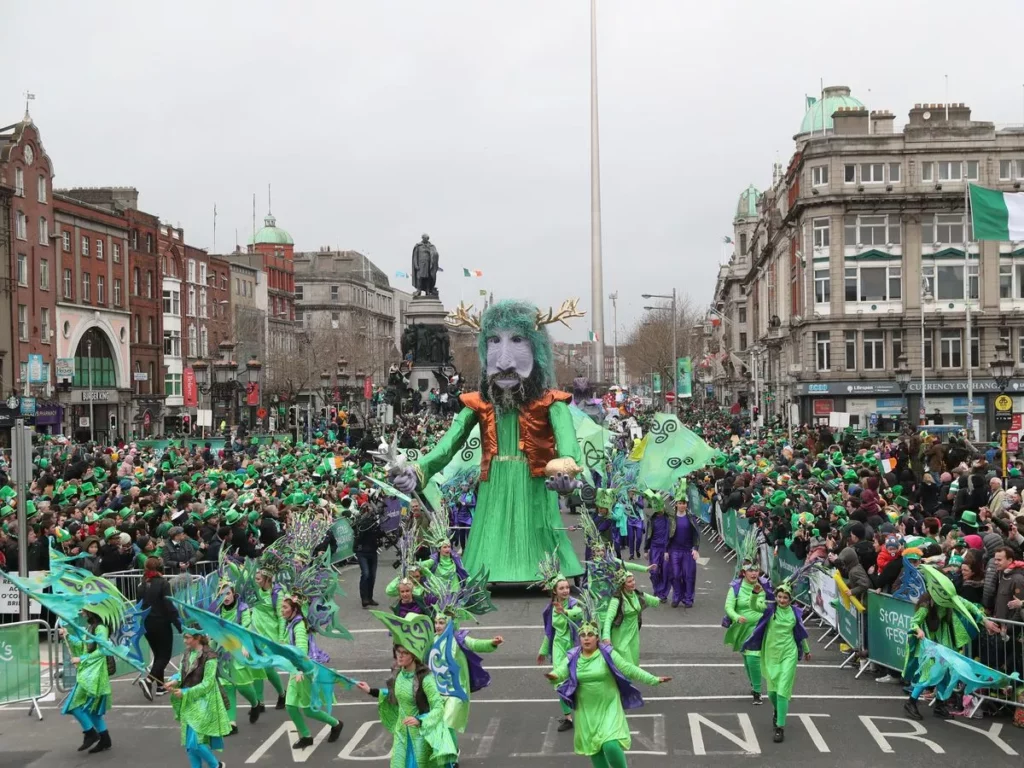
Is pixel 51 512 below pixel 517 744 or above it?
above

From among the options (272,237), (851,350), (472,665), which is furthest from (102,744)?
(272,237)

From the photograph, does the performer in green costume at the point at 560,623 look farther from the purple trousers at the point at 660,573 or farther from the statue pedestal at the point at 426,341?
the statue pedestal at the point at 426,341

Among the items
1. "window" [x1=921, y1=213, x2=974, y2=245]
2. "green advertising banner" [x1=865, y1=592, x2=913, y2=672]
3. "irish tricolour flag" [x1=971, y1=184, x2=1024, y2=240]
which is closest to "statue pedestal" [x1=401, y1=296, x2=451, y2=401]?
"window" [x1=921, y1=213, x2=974, y2=245]

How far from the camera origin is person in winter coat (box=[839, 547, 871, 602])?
500 inches

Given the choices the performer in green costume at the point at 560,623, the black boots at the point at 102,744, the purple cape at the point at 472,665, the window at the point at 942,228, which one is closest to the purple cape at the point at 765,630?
the performer in green costume at the point at 560,623

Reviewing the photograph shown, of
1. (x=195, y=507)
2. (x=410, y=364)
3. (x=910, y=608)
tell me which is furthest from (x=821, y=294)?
(x=910, y=608)

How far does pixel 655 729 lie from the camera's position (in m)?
10.5

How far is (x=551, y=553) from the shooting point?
15102 millimetres

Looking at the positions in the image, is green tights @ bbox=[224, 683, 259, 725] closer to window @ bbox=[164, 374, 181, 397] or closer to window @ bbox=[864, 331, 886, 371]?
window @ bbox=[864, 331, 886, 371]

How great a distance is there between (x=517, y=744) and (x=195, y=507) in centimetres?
904

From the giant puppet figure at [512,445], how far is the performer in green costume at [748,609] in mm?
4050

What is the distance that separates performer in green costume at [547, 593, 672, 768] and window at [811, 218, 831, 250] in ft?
156

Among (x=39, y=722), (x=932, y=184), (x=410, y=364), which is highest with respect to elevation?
(x=932, y=184)

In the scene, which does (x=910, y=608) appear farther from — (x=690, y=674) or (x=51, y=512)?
(x=51, y=512)
